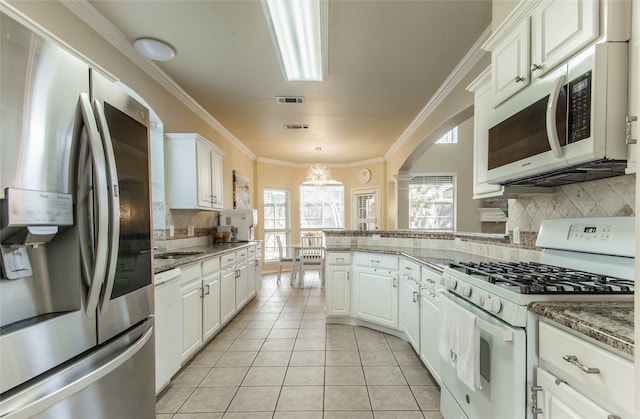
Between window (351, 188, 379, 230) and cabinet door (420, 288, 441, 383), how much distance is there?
462 centimetres

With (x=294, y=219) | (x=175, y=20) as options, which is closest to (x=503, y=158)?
(x=175, y=20)

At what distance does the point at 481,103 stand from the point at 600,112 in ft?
3.40

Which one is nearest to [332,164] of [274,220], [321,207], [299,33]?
[321,207]

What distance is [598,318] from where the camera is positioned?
0.88 meters

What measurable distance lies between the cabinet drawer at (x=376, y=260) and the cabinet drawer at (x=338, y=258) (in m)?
0.12

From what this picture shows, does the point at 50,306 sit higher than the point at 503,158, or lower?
lower

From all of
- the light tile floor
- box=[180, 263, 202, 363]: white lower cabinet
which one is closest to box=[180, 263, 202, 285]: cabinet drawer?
box=[180, 263, 202, 363]: white lower cabinet

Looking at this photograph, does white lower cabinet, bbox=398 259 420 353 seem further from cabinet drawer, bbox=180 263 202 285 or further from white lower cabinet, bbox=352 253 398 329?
cabinet drawer, bbox=180 263 202 285

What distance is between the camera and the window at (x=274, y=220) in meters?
6.63

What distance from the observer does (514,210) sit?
211 cm

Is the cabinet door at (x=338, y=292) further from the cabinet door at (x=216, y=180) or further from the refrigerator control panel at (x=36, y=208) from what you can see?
the refrigerator control panel at (x=36, y=208)

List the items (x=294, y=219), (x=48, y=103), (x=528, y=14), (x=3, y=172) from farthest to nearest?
(x=294, y=219)
(x=528, y=14)
(x=48, y=103)
(x=3, y=172)

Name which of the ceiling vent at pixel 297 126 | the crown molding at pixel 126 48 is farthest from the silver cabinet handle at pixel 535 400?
the ceiling vent at pixel 297 126

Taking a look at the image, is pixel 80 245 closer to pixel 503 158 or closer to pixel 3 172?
pixel 3 172
